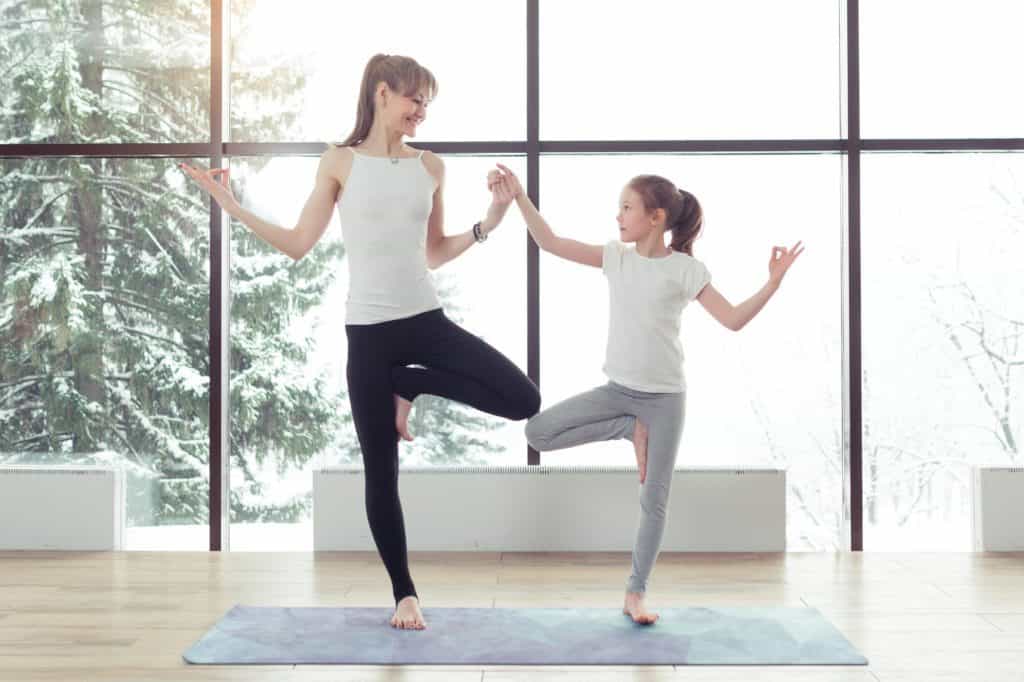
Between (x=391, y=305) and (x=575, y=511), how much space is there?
1625 mm

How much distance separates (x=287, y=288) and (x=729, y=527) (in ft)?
7.21

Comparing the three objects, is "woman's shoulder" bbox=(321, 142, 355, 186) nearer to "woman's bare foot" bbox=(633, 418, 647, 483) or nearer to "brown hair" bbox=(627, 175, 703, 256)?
"brown hair" bbox=(627, 175, 703, 256)

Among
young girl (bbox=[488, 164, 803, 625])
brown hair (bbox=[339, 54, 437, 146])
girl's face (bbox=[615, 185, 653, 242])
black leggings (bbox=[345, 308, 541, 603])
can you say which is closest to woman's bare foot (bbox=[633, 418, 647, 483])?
young girl (bbox=[488, 164, 803, 625])

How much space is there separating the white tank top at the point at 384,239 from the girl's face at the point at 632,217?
625mm

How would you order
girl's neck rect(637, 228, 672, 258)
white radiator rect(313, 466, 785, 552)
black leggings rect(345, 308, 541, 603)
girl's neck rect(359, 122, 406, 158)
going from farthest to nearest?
white radiator rect(313, 466, 785, 552) < girl's neck rect(637, 228, 672, 258) < girl's neck rect(359, 122, 406, 158) < black leggings rect(345, 308, 541, 603)

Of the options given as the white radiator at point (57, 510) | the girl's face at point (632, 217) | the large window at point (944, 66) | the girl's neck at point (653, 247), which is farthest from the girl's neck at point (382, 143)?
the large window at point (944, 66)

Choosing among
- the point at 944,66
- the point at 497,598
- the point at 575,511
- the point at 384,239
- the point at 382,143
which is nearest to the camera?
the point at 384,239

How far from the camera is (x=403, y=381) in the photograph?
10.4 ft

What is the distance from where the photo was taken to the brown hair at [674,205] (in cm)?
331

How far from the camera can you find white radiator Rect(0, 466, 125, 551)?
4.44m

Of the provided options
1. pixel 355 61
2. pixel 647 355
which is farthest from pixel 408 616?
pixel 355 61

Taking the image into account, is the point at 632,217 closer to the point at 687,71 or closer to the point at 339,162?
the point at 339,162

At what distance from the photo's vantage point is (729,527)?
172 inches

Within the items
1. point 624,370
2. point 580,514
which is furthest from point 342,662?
point 580,514
